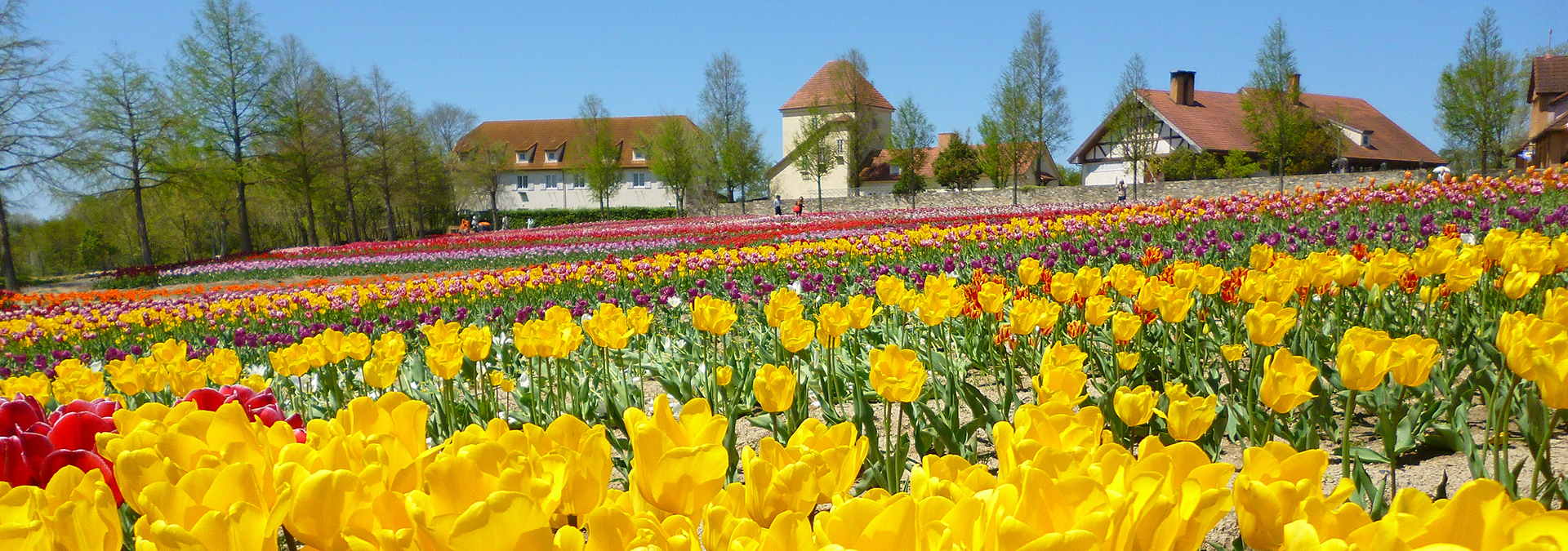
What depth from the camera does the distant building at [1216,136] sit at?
40375 mm

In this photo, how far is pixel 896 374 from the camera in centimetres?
176

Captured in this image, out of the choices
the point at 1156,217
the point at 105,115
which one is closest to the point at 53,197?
the point at 105,115

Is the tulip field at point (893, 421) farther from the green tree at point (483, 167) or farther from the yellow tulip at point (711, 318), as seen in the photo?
the green tree at point (483, 167)

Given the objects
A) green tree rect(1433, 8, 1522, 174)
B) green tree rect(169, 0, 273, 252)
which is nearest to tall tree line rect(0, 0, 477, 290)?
green tree rect(169, 0, 273, 252)

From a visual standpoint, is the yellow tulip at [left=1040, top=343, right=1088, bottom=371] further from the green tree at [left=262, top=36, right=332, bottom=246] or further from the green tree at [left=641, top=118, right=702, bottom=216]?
the green tree at [left=641, top=118, right=702, bottom=216]

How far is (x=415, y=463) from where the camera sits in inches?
36.6

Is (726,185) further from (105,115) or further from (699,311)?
(699,311)

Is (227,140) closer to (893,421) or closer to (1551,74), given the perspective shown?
(893,421)

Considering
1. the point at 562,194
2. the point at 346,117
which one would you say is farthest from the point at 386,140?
the point at 562,194

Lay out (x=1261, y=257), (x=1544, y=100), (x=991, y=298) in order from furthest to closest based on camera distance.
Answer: (x=1544, y=100) < (x=1261, y=257) < (x=991, y=298)

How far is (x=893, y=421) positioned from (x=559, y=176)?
58.8 metres

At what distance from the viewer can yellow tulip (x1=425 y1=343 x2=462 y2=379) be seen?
232 cm

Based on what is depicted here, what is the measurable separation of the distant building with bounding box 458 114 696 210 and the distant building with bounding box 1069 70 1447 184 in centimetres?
2741

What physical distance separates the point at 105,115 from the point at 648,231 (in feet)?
51.0
